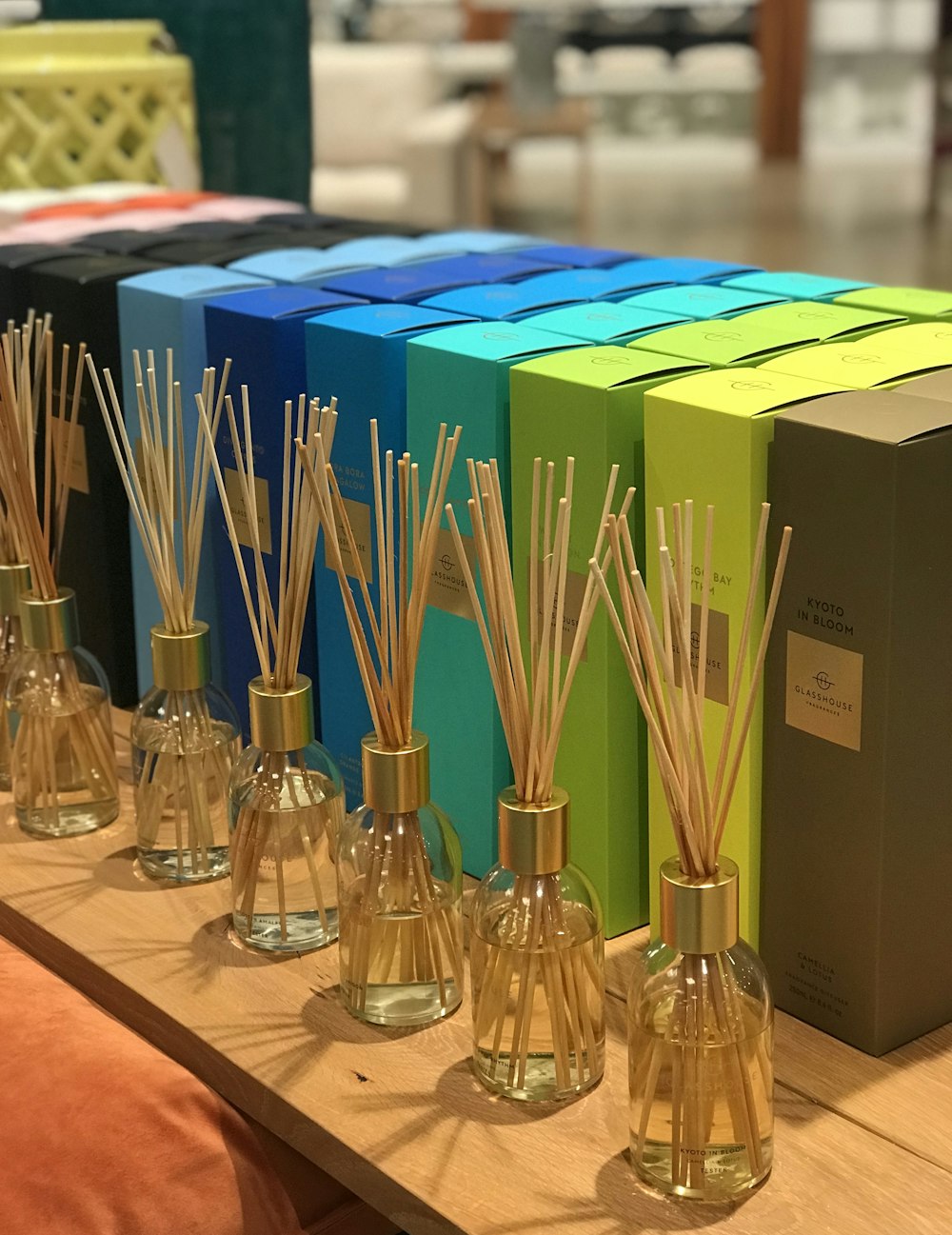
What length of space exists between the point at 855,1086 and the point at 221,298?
753mm

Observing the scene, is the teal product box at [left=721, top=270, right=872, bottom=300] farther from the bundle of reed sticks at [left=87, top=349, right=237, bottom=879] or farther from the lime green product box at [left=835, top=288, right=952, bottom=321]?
the bundle of reed sticks at [left=87, top=349, right=237, bottom=879]

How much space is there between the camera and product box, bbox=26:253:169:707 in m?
1.37

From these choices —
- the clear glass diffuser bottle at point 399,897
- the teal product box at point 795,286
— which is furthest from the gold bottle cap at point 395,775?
the teal product box at point 795,286

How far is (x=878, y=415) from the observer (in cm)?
85

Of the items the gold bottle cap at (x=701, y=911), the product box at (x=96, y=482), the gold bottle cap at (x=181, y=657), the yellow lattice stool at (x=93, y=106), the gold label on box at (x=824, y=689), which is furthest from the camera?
the yellow lattice stool at (x=93, y=106)

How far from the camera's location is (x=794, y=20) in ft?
23.1

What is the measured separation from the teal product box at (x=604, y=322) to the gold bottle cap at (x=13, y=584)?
445 millimetres

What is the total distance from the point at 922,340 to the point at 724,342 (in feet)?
0.43

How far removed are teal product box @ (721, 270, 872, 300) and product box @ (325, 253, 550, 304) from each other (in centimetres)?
18

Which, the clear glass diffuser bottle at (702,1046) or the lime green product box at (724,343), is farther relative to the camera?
the lime green product box at (724,343)

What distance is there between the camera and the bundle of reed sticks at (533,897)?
2.71 feet

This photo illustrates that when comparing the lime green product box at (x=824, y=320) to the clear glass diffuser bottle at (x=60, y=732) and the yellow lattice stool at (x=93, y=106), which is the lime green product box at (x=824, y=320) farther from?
the yellow lattice stool at (x=93, y=106)

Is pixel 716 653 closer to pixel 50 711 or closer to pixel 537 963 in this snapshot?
pixel 537 963

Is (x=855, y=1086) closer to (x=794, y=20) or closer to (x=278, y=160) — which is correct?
(x=278, y=160)
